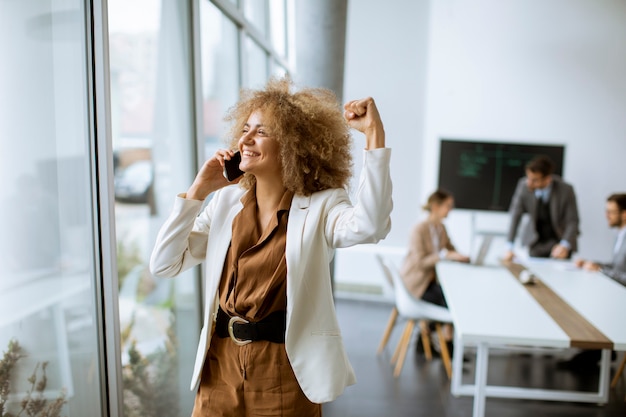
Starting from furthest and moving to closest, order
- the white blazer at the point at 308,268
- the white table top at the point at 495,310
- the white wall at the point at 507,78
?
the white wall at the point at 507,78
the white table top at the point at 495,310
the white blazer at the point at 308,268

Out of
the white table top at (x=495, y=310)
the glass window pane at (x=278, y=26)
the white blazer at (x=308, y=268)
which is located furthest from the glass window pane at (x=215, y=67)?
the white table top at (x=495, y=310)

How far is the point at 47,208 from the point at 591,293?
12.0ft

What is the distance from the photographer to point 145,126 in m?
3.06

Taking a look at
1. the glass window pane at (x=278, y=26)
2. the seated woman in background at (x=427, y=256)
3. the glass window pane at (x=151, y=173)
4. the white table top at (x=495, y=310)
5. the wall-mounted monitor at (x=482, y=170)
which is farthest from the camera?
the wall-mounted monitor at (x=482, y=170)

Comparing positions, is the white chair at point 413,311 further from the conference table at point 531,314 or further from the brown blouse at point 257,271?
the brown blouse at point 257,271

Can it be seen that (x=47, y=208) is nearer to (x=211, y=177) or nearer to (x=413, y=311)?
(x=211, y=177)

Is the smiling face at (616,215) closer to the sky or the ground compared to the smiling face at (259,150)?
closer to the ground

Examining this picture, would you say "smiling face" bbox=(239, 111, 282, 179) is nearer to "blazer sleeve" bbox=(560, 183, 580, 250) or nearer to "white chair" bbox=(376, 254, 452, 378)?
"white chair" bbox=(376, 254, 452, 378)

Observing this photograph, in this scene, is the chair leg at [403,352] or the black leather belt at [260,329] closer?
the black leather belt at [260,329]

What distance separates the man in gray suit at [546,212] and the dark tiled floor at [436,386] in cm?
111

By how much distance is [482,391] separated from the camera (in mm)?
3377

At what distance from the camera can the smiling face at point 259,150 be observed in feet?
5.77

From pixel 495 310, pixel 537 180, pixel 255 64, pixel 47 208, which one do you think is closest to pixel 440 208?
pixel 537 180

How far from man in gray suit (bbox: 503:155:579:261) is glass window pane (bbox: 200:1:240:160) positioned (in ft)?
9.94
